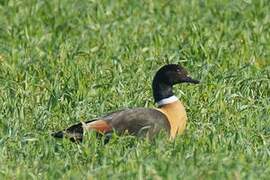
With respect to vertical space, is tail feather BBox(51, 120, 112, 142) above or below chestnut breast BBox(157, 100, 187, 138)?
above

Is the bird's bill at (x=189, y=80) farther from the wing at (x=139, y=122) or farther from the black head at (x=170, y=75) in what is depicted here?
the wing at (x=139, y=122)

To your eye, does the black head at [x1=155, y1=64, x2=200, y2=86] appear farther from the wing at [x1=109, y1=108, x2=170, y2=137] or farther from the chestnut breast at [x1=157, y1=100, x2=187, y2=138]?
the wing at [x1=109, y1=108, x2=170, y2=137]

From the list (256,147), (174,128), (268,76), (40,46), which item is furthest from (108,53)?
(256,147)

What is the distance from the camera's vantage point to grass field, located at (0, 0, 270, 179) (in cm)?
786

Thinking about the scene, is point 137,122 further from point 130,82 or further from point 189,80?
point 130,82

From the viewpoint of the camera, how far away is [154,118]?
9.25m

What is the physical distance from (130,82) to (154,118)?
1338 millimetres

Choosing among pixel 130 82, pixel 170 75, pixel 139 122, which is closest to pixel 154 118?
pixel 139 122

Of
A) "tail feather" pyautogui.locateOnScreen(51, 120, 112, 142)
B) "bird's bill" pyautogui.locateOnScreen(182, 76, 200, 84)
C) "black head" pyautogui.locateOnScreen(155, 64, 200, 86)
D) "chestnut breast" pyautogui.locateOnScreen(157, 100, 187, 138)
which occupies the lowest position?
"chestnut breast" pyautogui.locateOnScreen(157, 100, 187, 138)

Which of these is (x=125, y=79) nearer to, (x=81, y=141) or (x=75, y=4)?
(x=81, y=141)

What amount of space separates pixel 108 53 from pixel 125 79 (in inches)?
45.6

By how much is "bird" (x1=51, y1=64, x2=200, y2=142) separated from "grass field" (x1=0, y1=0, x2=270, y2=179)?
20 cm

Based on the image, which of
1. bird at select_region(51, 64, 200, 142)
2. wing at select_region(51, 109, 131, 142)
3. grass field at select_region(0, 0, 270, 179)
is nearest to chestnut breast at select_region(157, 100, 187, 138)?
bird at select_region(51, 64, 200, 142)

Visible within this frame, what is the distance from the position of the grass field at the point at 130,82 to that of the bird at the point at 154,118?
198 millimetres
